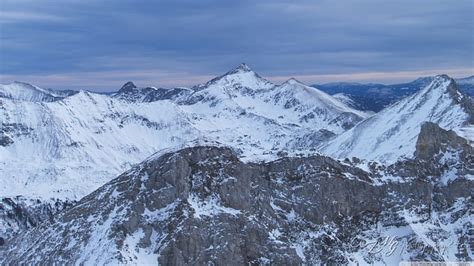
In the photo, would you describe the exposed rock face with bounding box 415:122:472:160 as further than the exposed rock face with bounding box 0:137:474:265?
Yes

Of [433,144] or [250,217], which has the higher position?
[433,144]

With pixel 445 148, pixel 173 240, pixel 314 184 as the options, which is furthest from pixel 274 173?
pixel 445 148

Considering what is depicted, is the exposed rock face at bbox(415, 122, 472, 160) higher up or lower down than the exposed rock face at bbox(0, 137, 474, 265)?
higher up

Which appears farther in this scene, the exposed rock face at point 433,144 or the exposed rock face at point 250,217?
the exposed rock face at point 433,144

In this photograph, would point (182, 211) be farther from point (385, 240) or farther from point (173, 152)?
point (385, 240)

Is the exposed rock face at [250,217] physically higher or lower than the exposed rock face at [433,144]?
lower

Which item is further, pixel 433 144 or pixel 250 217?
pixel 433 144

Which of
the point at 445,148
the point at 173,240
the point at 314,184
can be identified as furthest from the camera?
the point at 445,148

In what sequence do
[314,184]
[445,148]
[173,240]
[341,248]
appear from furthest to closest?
[445,148] < [314,184] < [341,248] < [173,240]
